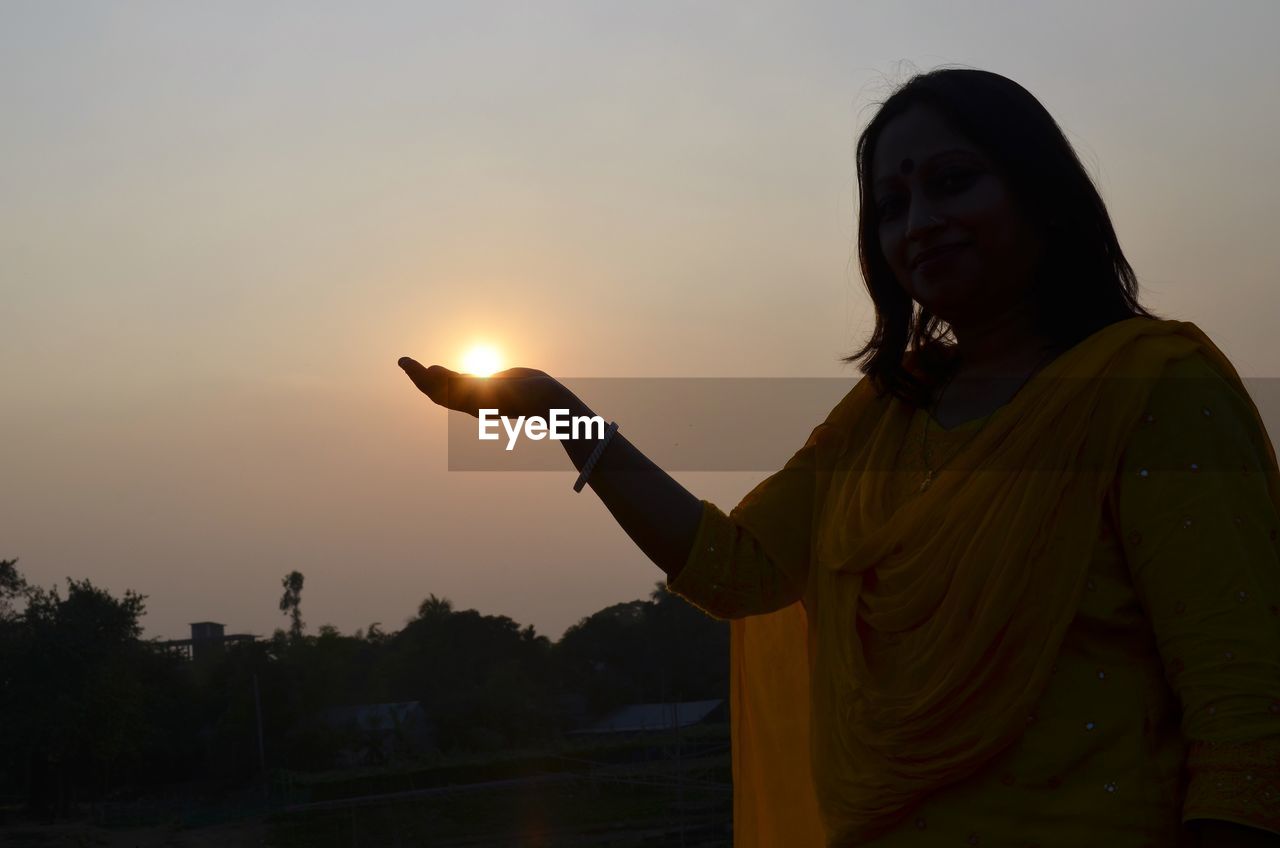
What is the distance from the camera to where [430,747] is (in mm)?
39281

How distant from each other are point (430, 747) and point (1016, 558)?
39.7 meters

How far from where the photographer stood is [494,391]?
81.7 inches

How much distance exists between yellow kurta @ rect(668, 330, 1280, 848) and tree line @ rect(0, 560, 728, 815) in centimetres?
2585

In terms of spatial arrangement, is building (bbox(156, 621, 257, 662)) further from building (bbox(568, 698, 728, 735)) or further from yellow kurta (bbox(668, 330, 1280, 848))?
yellow kurta (bbox(668, 330, 1280, 848))

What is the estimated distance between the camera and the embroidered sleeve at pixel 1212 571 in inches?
56.8

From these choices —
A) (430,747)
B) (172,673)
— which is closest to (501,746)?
(430,747)

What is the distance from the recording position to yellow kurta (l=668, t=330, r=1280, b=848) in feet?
4.81

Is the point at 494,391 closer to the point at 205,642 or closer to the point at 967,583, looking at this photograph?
the point at 967,583

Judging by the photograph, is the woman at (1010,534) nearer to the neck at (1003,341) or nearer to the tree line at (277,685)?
the neck at (1003,341)

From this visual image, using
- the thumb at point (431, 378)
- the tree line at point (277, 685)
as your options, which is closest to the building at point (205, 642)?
the tree line at point (277, 685)

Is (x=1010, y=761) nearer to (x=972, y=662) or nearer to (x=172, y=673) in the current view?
(x=972, y=662)

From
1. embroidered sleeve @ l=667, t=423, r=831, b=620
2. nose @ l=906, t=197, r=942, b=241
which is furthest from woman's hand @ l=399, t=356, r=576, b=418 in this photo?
nose @ l=906, t=197, r=942, b=241

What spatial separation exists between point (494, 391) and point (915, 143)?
2.60 ft

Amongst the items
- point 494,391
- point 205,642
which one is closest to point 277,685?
point 205,642
